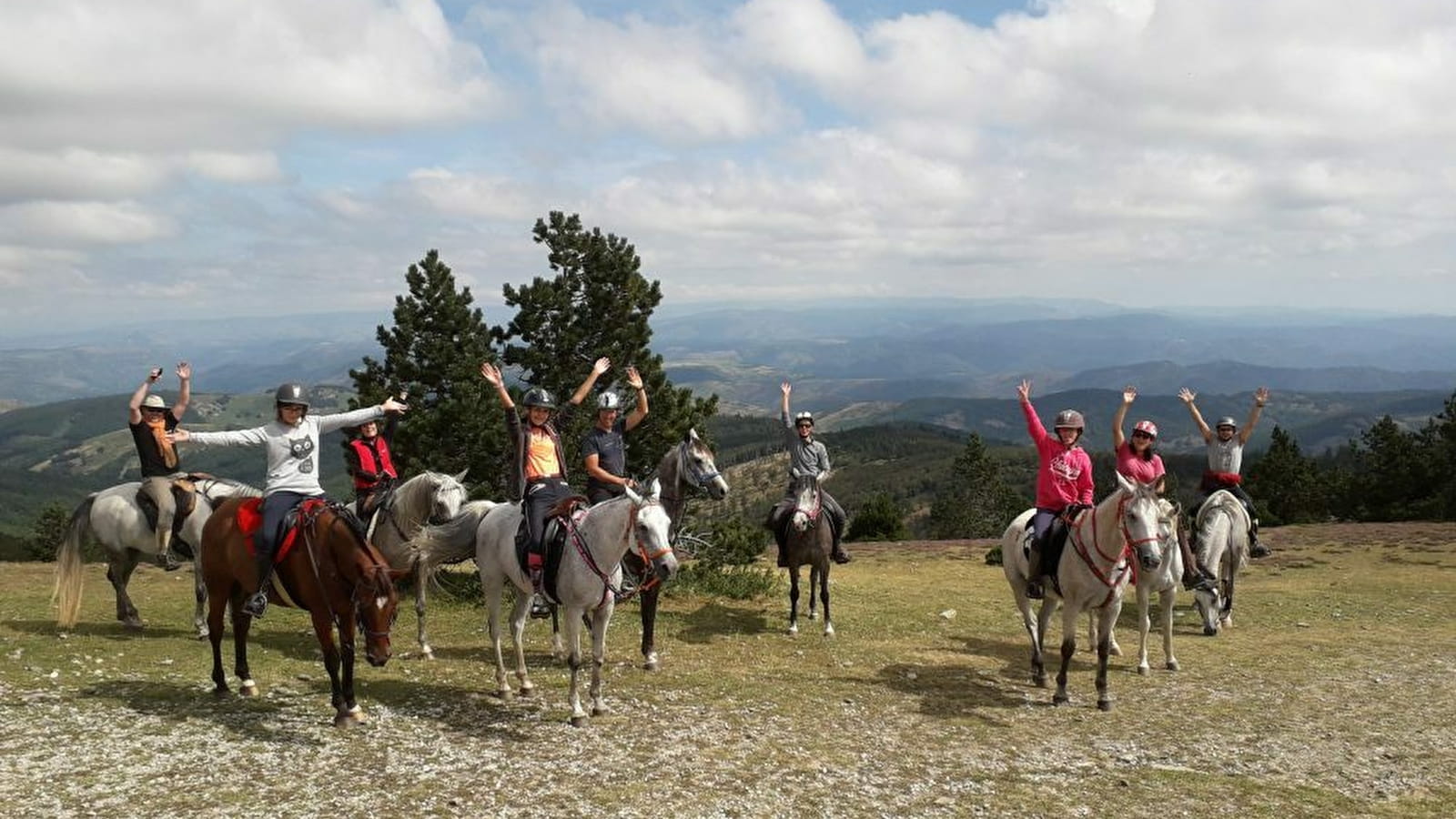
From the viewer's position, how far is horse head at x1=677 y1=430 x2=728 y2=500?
37.3ft

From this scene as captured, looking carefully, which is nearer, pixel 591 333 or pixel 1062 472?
pixel 1062 472

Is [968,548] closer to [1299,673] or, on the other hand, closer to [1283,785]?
[1299,673]

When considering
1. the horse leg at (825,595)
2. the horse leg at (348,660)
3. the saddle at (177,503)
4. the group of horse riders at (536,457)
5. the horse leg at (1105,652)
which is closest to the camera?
the horse leg at (348,660)

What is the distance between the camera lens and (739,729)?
411 inches

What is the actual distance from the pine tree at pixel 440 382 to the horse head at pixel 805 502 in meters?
7.37

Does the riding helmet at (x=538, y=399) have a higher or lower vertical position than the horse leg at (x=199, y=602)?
higher

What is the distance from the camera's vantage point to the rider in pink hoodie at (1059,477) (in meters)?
12.1

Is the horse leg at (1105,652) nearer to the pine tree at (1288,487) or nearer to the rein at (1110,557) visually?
the rein at (1110,557)

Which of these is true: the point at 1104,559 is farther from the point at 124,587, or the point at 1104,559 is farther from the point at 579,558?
the point at 124,587

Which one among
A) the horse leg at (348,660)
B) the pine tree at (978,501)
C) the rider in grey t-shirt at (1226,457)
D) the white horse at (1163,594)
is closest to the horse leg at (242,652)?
the horse leg at (348,660)

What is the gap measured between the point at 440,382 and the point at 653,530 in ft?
41.1

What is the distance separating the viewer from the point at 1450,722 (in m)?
11.2

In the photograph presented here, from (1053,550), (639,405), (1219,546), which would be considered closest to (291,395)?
(639,405)

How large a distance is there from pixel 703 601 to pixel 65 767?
1290 cm
